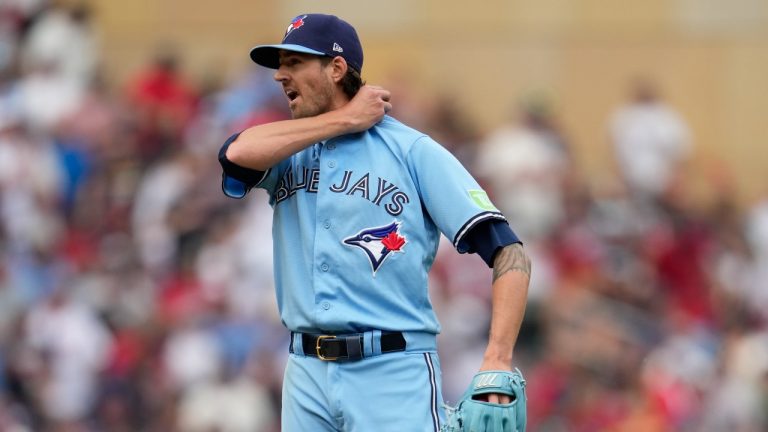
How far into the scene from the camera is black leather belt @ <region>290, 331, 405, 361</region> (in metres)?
5.28

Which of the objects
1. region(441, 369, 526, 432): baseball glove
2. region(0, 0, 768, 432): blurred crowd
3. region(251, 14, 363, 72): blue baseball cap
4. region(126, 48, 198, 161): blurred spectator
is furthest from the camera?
region(126, 48, 198, 161): blurred spectator

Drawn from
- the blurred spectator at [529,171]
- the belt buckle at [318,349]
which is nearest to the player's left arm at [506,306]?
the belt buckle at [318,349]

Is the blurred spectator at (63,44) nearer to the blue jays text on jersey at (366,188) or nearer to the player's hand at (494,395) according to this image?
the blue jays text on jersey at (366,188)

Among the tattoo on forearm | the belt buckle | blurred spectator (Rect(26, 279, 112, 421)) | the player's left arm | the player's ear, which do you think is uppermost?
the player's ear

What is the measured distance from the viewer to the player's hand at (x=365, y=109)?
17.6 feet

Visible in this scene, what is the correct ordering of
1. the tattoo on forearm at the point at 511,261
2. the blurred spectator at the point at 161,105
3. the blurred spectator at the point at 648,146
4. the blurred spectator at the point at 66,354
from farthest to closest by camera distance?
the blurred spectator at the point at 648,146 → the blurred spectator at the point at 161,105 → the blurred spectator at the point at 66,354 → the tattoo on forearm at the point at 511,261

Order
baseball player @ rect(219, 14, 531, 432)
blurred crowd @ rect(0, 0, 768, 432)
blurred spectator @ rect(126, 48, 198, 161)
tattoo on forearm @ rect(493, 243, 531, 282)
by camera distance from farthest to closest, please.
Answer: blurred spectator @ rect(126, 48, 198, 161), blurred crowd @ rect(0, 0, 768, 432), baseball player @ rect(219, 14, 531, 432), tattoo on forearm @ rect(493, 243, 531, 282)

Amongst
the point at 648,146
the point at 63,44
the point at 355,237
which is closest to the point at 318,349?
the point at 355,237

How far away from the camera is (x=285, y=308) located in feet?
18.0

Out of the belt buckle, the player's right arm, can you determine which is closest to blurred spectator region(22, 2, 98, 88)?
the player's right arm

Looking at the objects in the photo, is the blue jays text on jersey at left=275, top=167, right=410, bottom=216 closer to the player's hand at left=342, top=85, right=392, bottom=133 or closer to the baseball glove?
the player's hand at left=342, top=85, right=392, bottom=133

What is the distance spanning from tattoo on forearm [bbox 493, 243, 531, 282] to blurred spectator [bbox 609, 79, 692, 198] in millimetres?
10602

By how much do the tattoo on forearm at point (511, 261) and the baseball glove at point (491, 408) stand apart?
0.36m

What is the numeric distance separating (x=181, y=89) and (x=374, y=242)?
33.5 ft
